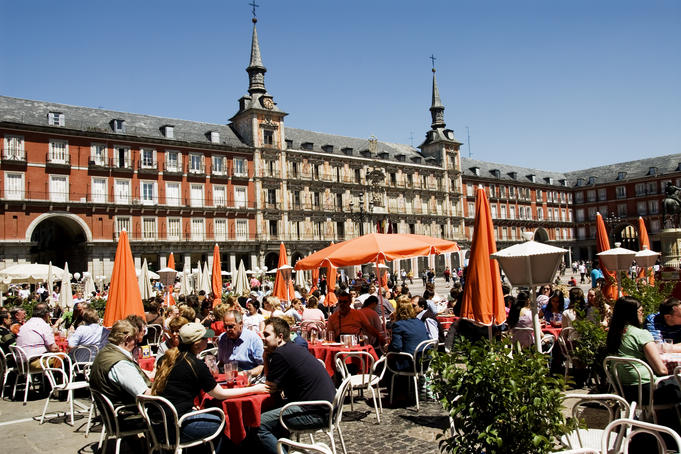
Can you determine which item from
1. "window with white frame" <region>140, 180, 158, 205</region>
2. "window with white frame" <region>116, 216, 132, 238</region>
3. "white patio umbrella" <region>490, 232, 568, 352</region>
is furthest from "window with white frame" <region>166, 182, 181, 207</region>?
"white patio umbrella" <region>490, 232, 568, 352</region>

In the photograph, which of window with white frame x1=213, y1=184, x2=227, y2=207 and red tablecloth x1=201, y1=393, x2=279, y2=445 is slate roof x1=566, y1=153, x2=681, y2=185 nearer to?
window with white frame x1=213, y1=184, x2=227, y2=207

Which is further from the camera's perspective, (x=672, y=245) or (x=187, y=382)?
(x=672, y=245)

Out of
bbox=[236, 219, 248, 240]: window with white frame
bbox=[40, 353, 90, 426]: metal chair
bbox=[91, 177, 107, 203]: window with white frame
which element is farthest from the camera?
bbox=[236, 219, 248, 240]: window with white frame

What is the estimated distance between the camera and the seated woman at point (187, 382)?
14.0 ft

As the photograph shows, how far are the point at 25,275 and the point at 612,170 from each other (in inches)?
2649

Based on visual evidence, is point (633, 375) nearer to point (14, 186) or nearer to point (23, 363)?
point (23, 363)

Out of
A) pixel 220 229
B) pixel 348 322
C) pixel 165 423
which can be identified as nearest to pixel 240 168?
pixel 220 229

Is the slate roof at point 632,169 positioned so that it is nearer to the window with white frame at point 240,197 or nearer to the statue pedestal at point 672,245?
the window with white frame at point 240,197

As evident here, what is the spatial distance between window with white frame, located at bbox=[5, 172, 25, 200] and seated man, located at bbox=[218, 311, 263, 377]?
30699 mm

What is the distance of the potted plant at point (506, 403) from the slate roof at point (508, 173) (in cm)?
5580

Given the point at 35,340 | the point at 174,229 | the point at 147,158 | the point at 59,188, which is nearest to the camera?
the point at 35,340

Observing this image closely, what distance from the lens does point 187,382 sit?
428cm

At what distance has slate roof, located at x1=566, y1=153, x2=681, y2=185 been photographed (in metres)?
59.4

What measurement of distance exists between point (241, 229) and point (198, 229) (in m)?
3.54
